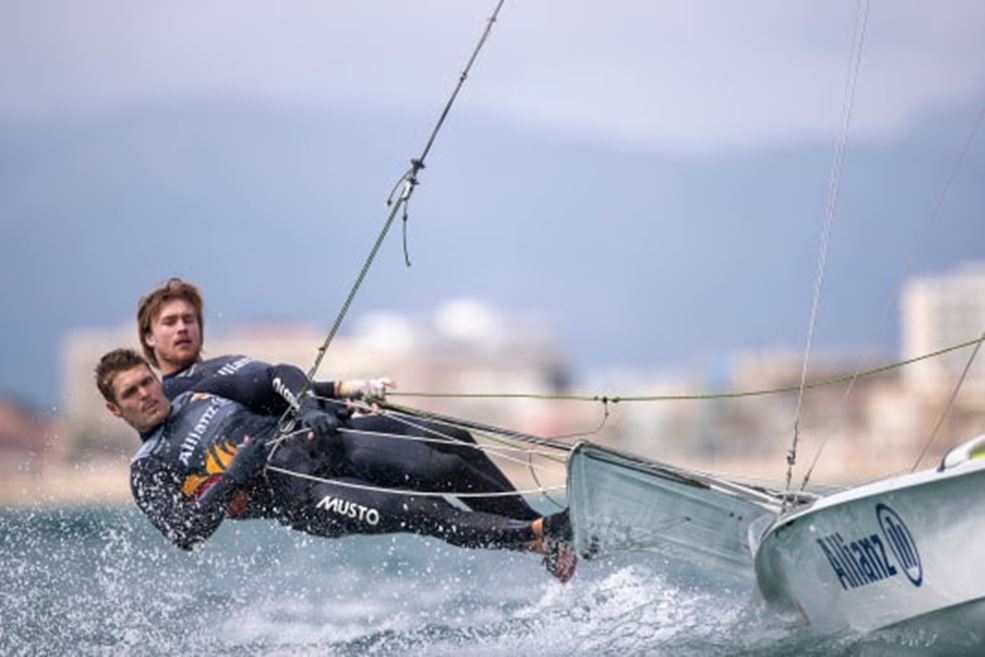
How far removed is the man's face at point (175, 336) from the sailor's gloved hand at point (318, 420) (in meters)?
0.59

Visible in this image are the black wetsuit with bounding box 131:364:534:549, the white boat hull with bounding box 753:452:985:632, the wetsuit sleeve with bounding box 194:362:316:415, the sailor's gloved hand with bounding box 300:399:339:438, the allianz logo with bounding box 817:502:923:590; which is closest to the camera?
the white boat hull with bounding box 753:452:985:632

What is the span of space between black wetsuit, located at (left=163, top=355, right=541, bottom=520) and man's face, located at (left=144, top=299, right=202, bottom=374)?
13.5 inches

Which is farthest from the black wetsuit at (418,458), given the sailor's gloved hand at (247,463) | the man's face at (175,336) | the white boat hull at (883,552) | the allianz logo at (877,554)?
the allianz logo at (877,554)

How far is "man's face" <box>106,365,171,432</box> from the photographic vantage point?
6031mm

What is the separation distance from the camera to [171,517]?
607 centimetres

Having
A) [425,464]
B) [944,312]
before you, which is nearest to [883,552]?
[425,464]

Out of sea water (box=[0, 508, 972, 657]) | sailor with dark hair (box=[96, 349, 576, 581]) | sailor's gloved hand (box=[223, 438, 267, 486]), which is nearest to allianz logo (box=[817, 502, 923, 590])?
sea water (box=[0, 508, 972, 657])

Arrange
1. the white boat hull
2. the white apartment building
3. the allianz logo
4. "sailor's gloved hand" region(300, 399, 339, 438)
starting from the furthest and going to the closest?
the white apartment building
"sailor's gloved hand" region(300, 399, 339, 438)
the allianz logo
the white boat hull

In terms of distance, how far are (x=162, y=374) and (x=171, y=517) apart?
2.02ft

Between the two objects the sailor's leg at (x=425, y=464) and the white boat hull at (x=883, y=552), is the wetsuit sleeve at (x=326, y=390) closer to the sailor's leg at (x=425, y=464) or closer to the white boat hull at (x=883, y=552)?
the sailor's leg at (x=425, y=464)

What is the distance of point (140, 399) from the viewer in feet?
19.9

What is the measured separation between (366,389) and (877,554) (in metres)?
1.67

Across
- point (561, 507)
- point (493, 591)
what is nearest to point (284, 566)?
point (493, 591)

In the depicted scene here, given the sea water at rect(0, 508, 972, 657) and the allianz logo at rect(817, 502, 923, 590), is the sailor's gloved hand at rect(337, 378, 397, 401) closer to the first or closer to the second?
the sea water at rect(0, 508, 972, 657)
